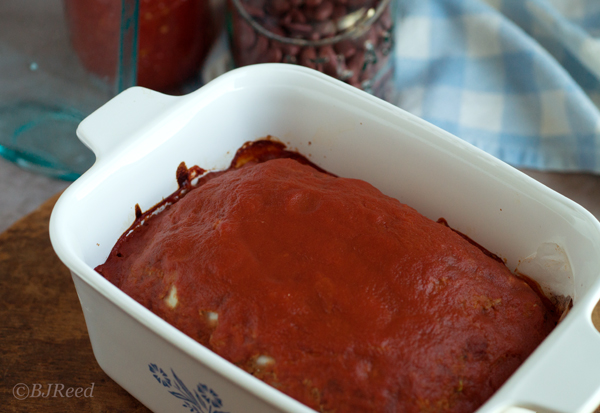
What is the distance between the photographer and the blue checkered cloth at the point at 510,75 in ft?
6.29

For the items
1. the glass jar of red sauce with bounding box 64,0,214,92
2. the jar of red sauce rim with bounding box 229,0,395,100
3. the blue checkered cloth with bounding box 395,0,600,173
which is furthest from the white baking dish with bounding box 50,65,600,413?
the blue checkered cloth with bounding box 395,0,600,173

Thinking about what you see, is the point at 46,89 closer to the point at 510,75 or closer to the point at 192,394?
the point at 192,394

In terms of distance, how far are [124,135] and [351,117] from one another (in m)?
0.47

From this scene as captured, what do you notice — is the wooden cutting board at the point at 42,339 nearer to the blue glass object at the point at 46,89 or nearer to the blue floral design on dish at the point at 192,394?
the blue floral design on dish at the point at 192,394

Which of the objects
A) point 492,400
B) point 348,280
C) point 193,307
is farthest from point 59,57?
point 492,400

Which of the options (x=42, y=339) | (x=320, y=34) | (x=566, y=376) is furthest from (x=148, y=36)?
(x=566, y=376)

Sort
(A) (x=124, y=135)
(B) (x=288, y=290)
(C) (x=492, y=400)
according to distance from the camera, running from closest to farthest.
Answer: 1. (C) (x=492, y=400)
2. (B) (x=288, y=290)
3. (A) (x=124, y=135)

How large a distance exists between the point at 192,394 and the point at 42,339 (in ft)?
1.69

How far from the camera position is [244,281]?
3.31ft

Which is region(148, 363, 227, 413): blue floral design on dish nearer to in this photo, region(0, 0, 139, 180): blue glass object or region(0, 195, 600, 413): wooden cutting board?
region(0, 195, 600, 413): wooden cutting board

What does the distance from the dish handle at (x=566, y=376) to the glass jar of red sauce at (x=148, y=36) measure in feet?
4.58

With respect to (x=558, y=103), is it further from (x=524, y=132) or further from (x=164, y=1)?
(x=164, y=1)

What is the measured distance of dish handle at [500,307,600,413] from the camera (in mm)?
796

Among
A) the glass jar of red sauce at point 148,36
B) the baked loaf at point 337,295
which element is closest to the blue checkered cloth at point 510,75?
the glass jar of red sauce at point 148,36
